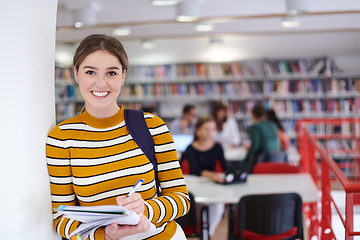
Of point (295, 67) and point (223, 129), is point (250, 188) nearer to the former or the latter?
point (223, 129)

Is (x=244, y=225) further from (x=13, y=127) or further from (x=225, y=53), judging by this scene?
(x=225, y=53)

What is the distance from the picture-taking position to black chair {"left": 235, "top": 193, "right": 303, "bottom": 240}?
2535mm

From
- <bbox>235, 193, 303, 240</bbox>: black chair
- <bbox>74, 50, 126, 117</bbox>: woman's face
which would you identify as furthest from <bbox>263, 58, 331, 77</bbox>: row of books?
<bbox>74, 50, 126, 117</bbox>: woman's face

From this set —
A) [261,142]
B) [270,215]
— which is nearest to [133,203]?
[270,215]

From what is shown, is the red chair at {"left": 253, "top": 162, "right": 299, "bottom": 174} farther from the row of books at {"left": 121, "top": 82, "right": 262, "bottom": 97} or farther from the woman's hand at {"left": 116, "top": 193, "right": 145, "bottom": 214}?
the row of books at {"left": 121, "top": 82, "right": 262, "bottom": 97}

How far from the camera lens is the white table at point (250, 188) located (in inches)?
110

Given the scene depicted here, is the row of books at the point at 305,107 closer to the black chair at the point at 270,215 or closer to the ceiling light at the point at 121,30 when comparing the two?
the ceiling light at the point at 121,30

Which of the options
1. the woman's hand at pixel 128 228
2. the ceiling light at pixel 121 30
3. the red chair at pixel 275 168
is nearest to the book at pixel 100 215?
the woman's hand at pixel 128 228

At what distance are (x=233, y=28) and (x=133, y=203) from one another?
4.06 m

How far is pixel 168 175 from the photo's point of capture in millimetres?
1271

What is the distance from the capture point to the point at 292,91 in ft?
22.8

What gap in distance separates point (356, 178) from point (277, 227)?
9.16 feet

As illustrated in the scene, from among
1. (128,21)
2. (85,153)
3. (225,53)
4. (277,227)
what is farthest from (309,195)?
(225,53)

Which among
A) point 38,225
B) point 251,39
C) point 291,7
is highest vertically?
point 251,39
